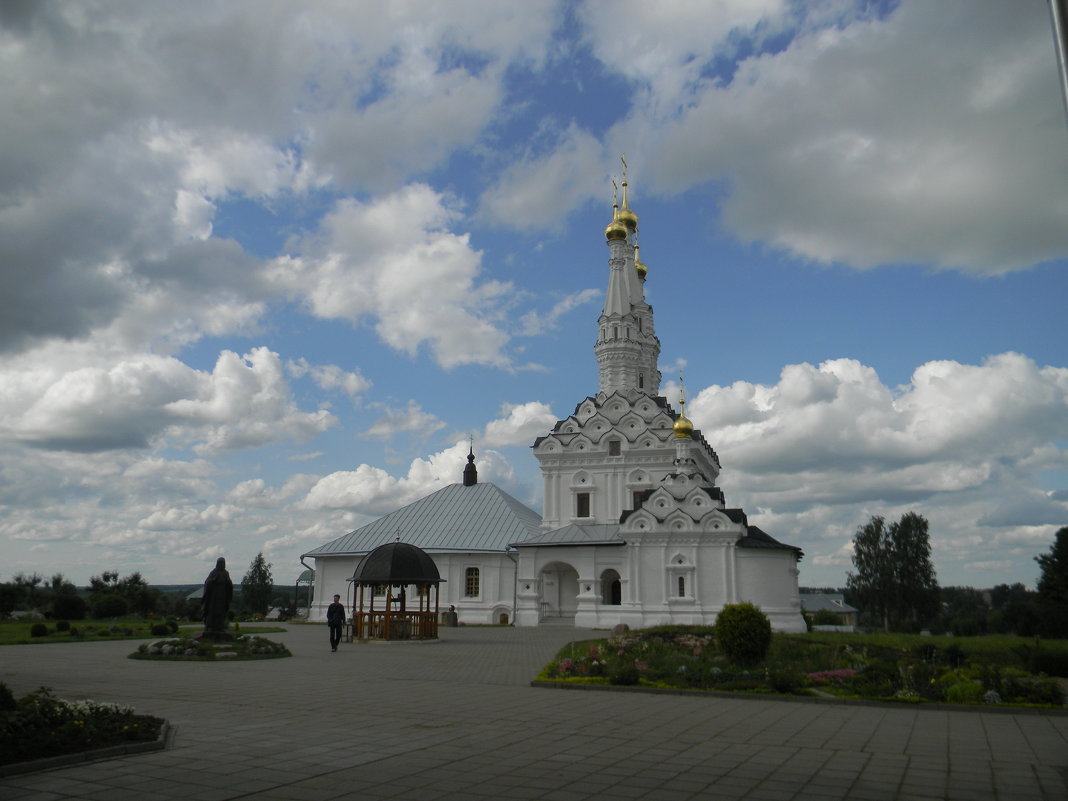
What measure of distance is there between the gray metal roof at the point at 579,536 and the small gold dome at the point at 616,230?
17.5 m

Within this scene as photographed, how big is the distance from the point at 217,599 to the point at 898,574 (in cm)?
4695

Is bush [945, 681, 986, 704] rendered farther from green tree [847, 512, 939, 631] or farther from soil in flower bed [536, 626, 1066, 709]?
green tree [847, 512, 939, 631]

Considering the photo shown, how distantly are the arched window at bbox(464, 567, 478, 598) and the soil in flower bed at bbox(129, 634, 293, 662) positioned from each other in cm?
2117

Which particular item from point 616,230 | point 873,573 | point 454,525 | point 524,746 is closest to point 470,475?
point 454,525

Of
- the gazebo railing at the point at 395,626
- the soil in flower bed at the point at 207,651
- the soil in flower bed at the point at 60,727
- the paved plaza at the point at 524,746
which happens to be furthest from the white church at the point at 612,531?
the soil in flower bed at the point at 60,727

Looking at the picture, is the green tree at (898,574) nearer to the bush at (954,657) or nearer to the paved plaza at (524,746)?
the bush at (954,657)

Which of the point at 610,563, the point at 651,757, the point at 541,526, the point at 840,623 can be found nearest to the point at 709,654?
the point at 651,757

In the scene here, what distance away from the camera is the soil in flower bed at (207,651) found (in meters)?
18.2

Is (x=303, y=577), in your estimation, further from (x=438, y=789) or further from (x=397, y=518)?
(x=438, y=789)

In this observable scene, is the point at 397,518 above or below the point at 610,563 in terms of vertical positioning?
above

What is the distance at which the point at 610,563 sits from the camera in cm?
3631

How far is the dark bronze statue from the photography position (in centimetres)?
2058

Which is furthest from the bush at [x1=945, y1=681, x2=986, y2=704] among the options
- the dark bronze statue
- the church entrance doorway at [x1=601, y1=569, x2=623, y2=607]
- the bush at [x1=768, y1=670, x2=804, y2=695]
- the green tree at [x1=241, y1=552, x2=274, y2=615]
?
the green tree at [x1=241, y1=552, x2=274, y2=615]

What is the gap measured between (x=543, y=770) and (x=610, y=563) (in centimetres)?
2964
